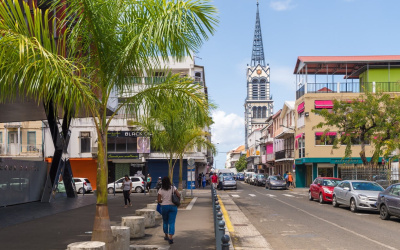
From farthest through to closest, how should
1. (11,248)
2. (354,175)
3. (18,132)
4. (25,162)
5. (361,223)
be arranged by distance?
(18,132) → (354,175) → (25,162) → (361,223) → (11,248)

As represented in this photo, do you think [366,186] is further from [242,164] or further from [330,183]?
[242,164]

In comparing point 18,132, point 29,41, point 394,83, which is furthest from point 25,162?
point 394,83

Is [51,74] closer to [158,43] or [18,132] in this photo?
[158,43]

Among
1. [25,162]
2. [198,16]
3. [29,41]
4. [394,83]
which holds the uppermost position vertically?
[394,83]

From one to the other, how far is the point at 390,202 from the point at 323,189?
9.77m

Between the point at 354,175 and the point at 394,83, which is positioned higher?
the point at 394,83

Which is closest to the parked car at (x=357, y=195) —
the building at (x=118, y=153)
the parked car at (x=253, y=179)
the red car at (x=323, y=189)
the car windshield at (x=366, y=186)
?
the car windshield at (x=366, y=186)

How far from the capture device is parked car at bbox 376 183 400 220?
1563 centimetres

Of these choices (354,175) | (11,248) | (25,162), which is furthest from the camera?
(354,175)

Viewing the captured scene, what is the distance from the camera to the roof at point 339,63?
45.2 metres

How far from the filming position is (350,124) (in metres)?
28.6

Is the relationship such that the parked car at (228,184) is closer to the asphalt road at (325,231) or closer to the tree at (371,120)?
the tree at (371,120)

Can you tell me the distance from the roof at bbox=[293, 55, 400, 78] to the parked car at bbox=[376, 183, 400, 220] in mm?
29723

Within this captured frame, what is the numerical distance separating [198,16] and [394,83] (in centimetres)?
4310
